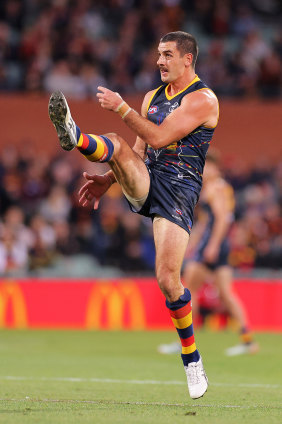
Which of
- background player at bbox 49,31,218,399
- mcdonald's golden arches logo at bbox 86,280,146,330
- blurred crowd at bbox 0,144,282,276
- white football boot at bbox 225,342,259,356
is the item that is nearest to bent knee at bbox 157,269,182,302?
background player at bbox 49,31,218,399

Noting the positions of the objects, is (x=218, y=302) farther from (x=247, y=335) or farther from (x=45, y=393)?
(x=45, y=393)

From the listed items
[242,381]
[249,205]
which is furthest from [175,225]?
[249,205]

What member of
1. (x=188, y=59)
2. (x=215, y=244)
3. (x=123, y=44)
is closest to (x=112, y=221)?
(x=215, y=244)

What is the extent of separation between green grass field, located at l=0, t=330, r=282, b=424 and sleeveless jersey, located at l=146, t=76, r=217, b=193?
5.77 ft

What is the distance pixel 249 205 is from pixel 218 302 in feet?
9.64

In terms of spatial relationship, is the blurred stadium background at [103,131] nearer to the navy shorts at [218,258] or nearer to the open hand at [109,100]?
the navy shorts at [218,258]

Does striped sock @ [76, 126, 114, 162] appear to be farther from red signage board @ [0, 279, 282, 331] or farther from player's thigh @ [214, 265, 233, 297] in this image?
red signage board @ [0, 279, 282, 331]

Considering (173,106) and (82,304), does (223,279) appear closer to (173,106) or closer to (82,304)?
(82,304)

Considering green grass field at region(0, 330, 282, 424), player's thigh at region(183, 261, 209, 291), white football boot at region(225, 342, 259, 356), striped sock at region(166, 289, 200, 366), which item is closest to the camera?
green grass field at region(0, 330, 282, 424)

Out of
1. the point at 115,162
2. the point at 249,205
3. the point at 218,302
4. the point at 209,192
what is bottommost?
Answer: the point at 218,302

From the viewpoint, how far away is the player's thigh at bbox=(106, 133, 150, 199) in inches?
253

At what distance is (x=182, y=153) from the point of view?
6816 millimetres

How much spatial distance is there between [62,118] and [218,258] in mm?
6133

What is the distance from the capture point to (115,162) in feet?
21.1
